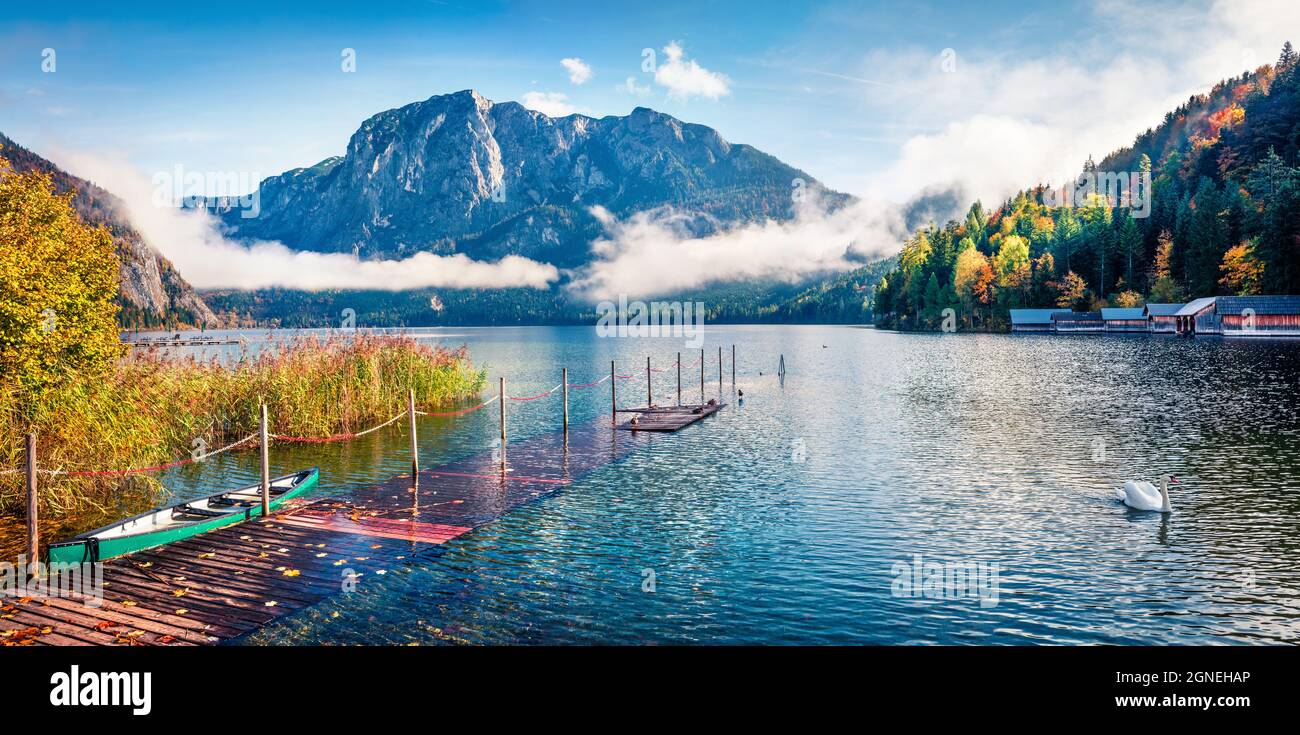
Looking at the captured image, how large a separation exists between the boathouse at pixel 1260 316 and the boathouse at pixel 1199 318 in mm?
3614

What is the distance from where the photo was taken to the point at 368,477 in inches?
1089

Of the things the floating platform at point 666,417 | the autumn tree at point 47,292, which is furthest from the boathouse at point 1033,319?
the autumn tree at point 47,292

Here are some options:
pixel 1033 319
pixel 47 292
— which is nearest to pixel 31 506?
pixel 47 292

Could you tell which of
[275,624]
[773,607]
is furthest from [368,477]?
[773,607]

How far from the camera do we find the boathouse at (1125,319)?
142125mm

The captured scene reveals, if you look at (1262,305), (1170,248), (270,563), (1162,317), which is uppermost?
(1170,248)

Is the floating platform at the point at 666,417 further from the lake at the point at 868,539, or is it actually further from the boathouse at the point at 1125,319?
the boathouse at the point at 1125,319

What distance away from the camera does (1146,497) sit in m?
21.4

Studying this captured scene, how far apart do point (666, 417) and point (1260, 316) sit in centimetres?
11403

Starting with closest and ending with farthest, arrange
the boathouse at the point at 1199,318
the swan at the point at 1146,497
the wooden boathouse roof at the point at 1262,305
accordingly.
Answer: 1. the swan at the point at 1146,497
2. the wooden boathouse roof at the point at 1262,305
3. the boathouse at the point at 1199,318

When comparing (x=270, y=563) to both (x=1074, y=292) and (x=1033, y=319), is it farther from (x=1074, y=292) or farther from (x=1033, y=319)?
(x=1074, y=292)
